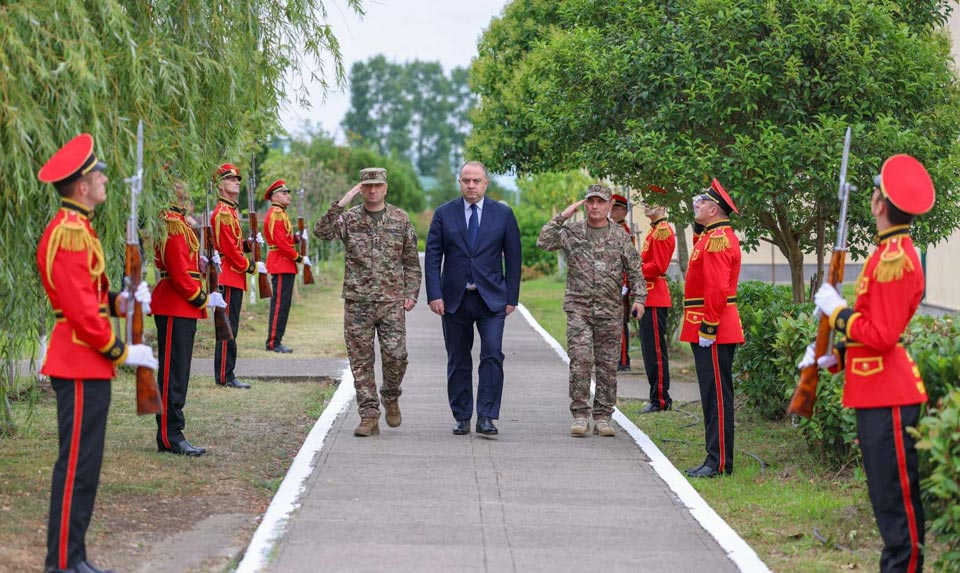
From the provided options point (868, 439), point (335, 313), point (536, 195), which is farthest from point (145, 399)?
point (536, 195)

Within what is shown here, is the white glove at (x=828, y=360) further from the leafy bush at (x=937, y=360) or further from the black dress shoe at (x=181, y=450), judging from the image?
the black dress shoe at (x=181, y=450)

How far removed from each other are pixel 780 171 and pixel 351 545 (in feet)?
17.7

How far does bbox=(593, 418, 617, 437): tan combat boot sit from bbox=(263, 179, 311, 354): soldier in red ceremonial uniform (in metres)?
7.18

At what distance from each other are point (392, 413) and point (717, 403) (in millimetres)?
2855

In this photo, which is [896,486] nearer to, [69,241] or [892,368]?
[892,368]

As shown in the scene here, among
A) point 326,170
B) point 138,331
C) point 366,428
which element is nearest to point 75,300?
point 138,331

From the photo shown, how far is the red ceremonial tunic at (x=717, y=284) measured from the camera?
882 centimetres

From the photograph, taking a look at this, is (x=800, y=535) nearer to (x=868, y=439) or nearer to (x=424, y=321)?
(x=868, y=439)

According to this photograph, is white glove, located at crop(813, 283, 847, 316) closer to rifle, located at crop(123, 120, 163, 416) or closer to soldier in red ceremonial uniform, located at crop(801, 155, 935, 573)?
soldier in red ceremonial uniform, located at crop(801, 155, 935, 573)

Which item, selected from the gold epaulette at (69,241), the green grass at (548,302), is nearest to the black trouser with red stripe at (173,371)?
the gold epaulette at (69,241)

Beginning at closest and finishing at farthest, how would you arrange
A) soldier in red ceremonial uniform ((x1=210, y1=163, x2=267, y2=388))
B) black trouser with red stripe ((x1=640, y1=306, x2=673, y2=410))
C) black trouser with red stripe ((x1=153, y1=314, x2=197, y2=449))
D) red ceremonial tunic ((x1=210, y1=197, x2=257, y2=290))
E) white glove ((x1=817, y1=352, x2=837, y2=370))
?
white glove ((x1=817, y1=352, x2=837, y2=370))
black trouser with red stripe ((x1=153, y1=314, x2=197, y2=449))
black trouser with red stripe ((x1=640, y1=306, x2=673, y2=410))
soldier in red ceremonial uniform ((x1=210, y1=163, x2=267, y2=388))
red ceremonial tunic ((x1=210, y1=197, x2=257, y2=290))

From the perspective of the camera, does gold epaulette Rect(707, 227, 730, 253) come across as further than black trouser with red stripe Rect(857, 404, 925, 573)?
Yes

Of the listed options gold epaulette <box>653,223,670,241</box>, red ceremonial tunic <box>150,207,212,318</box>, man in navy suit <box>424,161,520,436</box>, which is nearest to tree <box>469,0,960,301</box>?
gold epaulette <box>653,223,670,241</box>

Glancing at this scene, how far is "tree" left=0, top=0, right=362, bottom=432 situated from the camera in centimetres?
679
